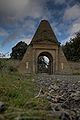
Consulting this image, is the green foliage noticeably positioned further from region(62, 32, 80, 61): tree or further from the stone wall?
the stone wall

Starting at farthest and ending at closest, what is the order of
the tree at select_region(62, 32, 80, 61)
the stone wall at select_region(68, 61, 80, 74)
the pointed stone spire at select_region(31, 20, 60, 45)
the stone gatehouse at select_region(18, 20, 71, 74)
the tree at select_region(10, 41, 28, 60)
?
the tree at select_region(10, 41, 28, 60)
the tree at select_region(62, 32, 80, 61)
the pointed stone spire at select_region(31, 20, 60, 45)
the stone gatehouse at select_region(18, 20, 71, 74)
the stone wall at select_region(68, 61, 80, 74)

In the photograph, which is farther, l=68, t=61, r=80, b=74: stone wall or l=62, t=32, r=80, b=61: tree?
l=62, t=32, r=80, b=61: tree

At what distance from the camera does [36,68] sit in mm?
47969

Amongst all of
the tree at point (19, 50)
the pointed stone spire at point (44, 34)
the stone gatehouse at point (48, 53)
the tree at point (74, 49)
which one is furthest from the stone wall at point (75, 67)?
the tree at point (19, 50)

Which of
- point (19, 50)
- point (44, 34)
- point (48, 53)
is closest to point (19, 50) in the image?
point (19, 50)

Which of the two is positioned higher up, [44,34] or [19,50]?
[44,34]

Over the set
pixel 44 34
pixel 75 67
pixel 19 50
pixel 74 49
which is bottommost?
pixel 75 67

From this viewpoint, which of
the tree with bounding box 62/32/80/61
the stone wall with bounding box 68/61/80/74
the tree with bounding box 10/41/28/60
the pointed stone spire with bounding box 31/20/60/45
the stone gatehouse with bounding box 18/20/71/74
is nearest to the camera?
the stone wall with bounding box 68/61/80/74

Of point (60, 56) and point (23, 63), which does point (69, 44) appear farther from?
point (23, 63)

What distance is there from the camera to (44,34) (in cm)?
5075

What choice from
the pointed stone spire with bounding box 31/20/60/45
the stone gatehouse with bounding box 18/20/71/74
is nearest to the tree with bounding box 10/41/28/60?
the pointed stone spire with bounding box 31/20/60/45

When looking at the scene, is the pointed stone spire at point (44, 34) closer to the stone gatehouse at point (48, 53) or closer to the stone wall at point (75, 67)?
the stone gatehouse at point (48, 53)

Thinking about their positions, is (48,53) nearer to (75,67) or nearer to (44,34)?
(44,34)

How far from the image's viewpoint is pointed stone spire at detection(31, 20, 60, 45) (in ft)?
161
